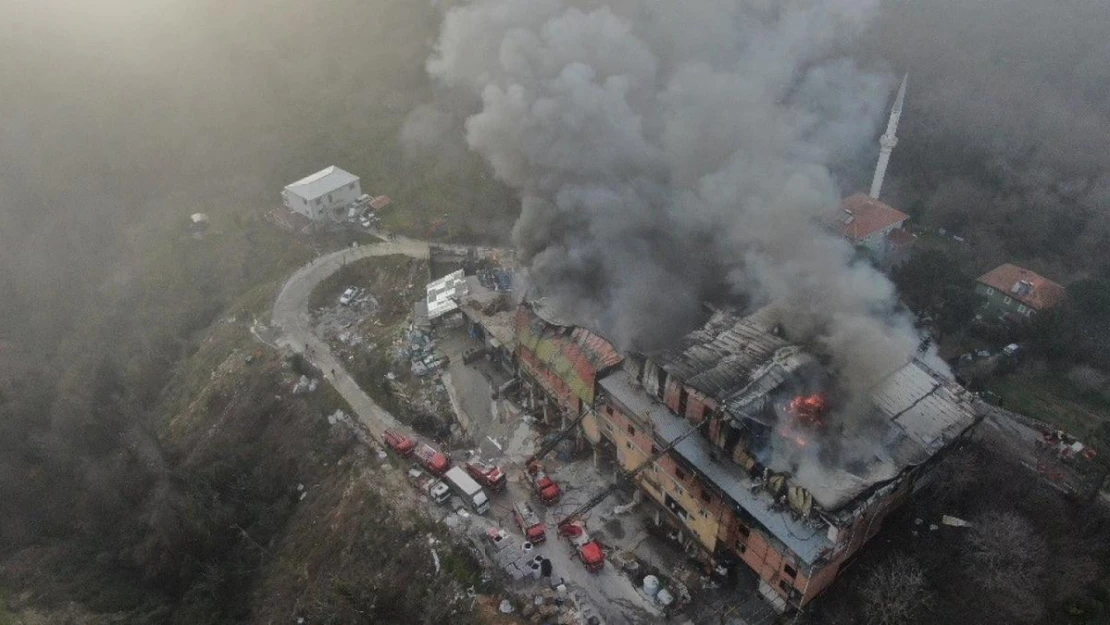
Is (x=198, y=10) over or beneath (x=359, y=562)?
over

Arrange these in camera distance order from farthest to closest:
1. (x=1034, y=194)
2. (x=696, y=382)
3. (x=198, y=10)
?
(x=198, y=10), (x=1034, y=194), (x=696, y=382)

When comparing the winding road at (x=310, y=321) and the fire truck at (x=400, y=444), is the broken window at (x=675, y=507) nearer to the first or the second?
the fire truck at (x=400, y=444)

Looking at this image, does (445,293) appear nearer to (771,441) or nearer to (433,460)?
(433,460)

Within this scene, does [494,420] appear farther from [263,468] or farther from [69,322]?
[69,322]

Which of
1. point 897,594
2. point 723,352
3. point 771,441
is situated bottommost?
point 897,594

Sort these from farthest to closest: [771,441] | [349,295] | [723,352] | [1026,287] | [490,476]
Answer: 1. [349,295]
2. [1026,287]
3. [490,476]
4. [723,352]
5. [771,441]

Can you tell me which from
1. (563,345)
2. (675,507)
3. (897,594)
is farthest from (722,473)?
(563,345)

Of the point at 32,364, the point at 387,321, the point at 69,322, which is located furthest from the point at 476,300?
the point at 69,322
